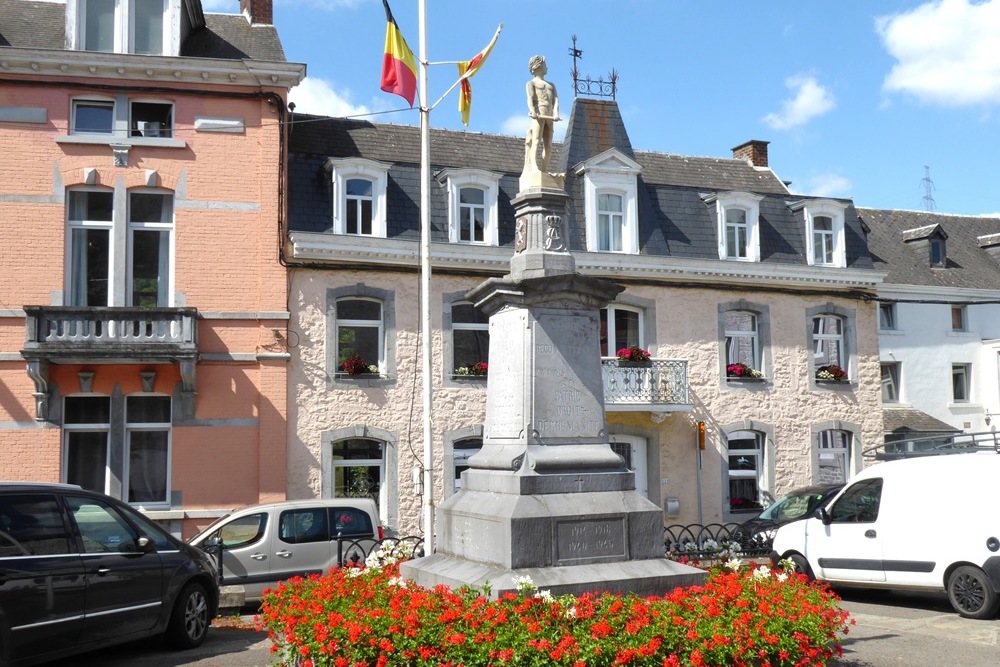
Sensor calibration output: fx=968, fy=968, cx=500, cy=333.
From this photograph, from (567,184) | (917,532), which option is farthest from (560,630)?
(567,184)

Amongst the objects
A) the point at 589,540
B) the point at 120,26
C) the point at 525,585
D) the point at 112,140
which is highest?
the point at 120,26

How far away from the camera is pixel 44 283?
17.8 metres

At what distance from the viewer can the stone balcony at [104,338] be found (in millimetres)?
16938

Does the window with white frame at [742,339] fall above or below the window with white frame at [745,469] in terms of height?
above

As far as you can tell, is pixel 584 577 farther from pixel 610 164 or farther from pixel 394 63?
pixel 610 164

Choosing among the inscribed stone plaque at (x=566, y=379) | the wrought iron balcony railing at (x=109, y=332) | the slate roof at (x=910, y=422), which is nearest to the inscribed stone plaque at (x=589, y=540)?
the inscribed stone plaque at (x=566, y=379)

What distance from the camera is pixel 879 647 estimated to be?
9.17 metres

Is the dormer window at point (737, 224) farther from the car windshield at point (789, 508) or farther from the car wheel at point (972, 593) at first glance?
the car wheel at point (972, 593)

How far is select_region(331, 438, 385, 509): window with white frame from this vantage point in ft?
62.8

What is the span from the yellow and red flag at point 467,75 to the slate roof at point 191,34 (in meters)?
4.77

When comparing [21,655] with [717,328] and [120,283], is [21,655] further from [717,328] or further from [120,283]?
[717,328]

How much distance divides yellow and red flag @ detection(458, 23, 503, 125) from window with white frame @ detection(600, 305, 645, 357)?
6799 millimetres

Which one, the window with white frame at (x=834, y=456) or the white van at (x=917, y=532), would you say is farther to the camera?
the window with white frame at (x=834, y=456)

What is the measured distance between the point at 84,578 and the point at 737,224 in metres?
17.8
